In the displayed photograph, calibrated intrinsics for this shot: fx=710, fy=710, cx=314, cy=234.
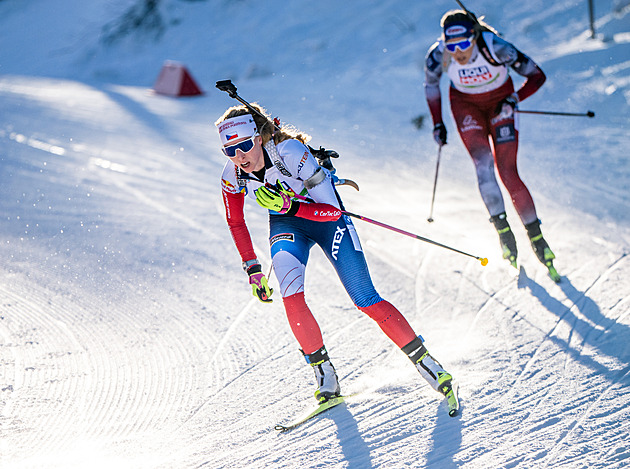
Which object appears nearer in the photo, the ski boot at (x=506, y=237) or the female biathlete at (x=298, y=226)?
the female biathlete at (x=298, y=226)

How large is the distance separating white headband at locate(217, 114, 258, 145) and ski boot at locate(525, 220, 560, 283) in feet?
9.47

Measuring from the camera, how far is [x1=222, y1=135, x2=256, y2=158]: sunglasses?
3859 millimetres

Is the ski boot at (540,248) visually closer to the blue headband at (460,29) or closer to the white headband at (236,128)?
the blue headband at (460,29)

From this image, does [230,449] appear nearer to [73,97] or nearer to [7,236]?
[7,236]

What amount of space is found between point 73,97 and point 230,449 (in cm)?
1167

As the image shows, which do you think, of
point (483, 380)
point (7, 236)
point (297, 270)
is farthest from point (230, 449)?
point (7, 236)

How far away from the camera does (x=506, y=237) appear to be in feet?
19.3

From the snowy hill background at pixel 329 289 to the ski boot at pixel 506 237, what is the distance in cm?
15

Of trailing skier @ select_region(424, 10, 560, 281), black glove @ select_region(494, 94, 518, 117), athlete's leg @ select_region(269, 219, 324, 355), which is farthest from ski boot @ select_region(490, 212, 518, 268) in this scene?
athlete's leg @ select_region(269, 219, 324, 355)

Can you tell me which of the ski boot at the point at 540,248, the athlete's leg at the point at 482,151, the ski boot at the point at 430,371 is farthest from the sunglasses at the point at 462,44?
the ski boot at the point at 430,371

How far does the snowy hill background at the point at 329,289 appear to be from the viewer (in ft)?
12.6

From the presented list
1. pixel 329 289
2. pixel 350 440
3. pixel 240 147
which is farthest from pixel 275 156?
pixel 329 289

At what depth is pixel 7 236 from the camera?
Result: 7133 millimetres

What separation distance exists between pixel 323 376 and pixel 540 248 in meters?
2.53
